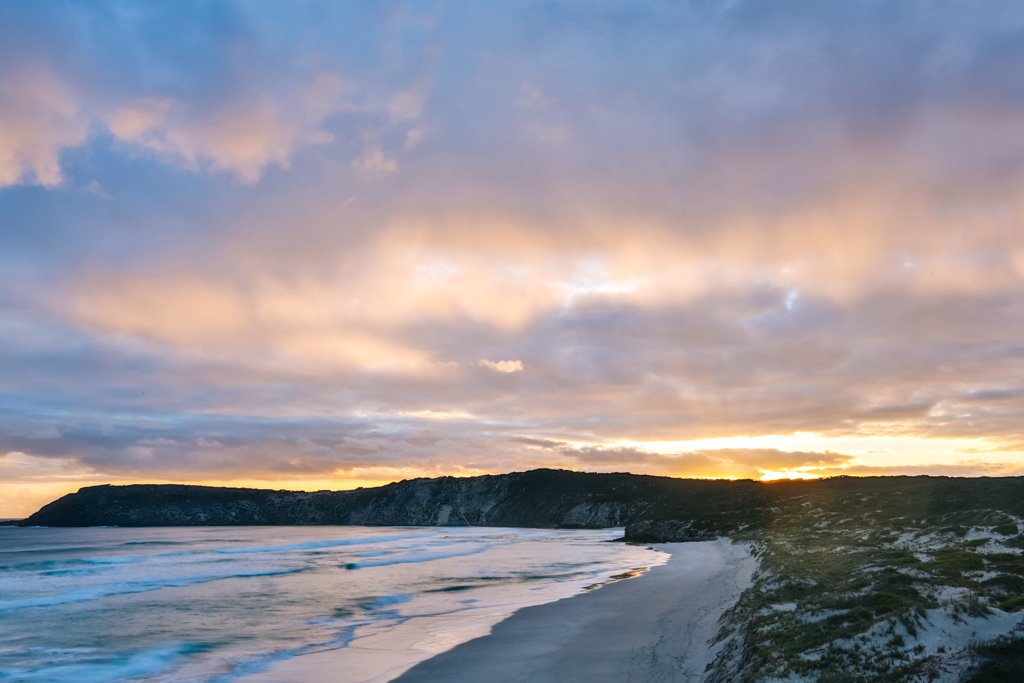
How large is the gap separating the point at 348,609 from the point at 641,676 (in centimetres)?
2100

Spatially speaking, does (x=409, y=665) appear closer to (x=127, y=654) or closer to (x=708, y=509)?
(x=127, y=654)

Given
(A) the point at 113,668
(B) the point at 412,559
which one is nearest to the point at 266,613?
(A) the point at 113,668

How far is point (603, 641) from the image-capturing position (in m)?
19.7

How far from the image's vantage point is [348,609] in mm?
31969

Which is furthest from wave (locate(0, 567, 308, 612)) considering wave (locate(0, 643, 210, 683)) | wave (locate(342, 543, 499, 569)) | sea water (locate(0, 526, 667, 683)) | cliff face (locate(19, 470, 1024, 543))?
cliff face (locate(19, 470, 1024, 543))

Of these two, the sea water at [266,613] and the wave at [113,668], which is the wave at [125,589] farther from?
the wave at [113,668]

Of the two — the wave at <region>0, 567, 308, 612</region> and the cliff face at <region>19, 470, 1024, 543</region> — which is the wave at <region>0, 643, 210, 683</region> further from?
the cliff face at <region>19, 470, 1024, 543</region>

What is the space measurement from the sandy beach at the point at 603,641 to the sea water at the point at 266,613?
143 cm

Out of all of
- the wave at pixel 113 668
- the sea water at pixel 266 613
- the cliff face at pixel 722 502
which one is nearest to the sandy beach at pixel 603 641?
the sea water at pixel 266 613

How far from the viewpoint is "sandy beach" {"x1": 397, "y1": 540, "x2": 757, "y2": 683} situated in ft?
52.1

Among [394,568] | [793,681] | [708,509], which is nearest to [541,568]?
[394,568]

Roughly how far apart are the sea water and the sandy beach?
1430 millimetres

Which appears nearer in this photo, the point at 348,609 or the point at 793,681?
the point at 793,681

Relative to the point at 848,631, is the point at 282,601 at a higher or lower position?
lower
